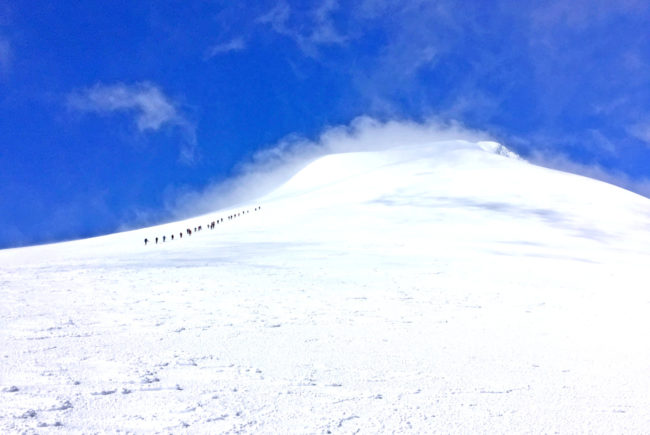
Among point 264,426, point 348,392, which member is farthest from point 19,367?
point 348,392

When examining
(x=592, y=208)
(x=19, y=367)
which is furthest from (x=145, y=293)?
(x=592, y=208)

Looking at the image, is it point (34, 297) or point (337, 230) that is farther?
point (337, 230)

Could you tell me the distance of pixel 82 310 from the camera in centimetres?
1245

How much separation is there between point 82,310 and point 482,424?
9737 mm

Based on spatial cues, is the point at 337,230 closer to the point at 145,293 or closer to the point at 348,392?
the point at 145,293

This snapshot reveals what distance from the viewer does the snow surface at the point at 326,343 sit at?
6.34 metres

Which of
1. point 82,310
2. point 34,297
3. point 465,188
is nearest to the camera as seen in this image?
point 82,310

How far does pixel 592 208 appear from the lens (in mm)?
58000

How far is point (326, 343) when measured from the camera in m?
9.80

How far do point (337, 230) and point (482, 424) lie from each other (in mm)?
33269

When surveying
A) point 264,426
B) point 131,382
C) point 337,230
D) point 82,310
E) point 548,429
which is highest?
point 337,230

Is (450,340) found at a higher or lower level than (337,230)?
lower

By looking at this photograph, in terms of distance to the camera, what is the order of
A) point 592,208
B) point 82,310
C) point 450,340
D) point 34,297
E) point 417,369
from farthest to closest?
point 592,208, point 34,297, point 82,310, point 450,340, point 417,369

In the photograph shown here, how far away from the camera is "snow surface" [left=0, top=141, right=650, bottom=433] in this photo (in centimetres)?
634
